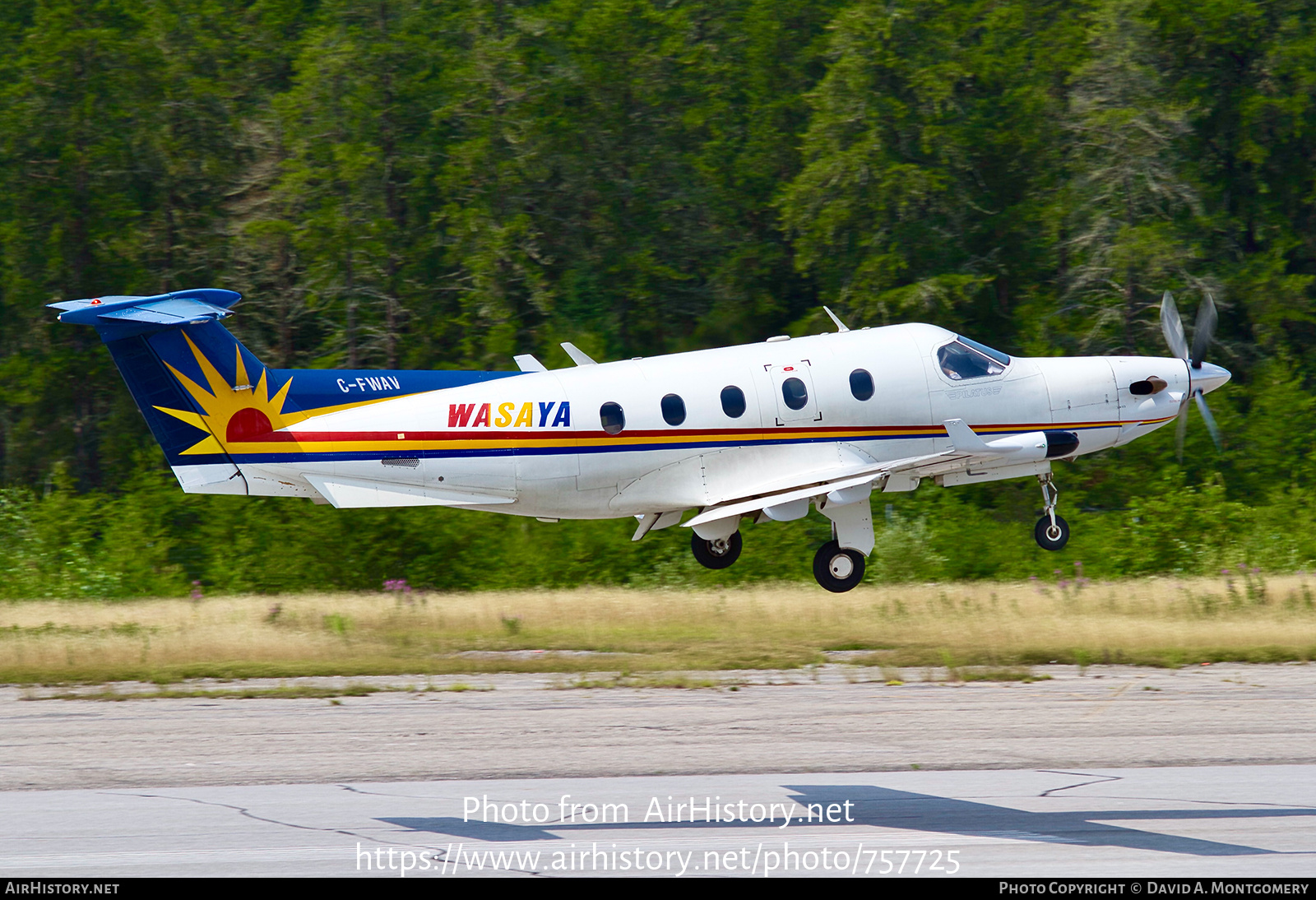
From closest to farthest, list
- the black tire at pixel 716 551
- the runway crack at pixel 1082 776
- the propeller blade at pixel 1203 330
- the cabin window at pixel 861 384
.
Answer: the runway crack at pixel 1082 776, the cabin window at pixel 861 384, the black tire at pixel 716 551, the propeller blade at pixel 1203 330

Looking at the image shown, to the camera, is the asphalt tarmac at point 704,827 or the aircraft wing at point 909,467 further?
the aircraft wing at point 909,467

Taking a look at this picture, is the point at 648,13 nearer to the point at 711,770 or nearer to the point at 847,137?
the point at 847,137

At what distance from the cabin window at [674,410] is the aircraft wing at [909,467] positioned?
1.22 m

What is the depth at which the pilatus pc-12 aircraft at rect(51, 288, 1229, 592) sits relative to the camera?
1655cm

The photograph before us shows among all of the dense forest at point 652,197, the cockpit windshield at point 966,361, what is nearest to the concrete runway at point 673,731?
A: the cockpit windshield at point 966,361

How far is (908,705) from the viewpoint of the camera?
1461 centimetres

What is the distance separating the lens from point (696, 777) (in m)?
11.4

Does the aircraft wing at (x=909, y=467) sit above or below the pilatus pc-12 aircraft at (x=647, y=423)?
below

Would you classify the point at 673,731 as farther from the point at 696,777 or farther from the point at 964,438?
the point at 964,438

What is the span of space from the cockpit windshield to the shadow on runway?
27.8ft

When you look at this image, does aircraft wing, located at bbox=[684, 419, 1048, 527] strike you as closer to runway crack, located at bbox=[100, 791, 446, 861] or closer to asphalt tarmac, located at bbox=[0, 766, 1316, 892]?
asphalt tarmac, located at bbox=[0, 766, 1316, 892]

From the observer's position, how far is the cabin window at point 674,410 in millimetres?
17109

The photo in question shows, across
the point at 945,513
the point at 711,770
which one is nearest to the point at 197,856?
the point at 711,770

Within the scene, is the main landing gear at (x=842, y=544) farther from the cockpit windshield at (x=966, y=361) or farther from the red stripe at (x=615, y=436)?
the cockpit windshield at (x=966, y=361)
